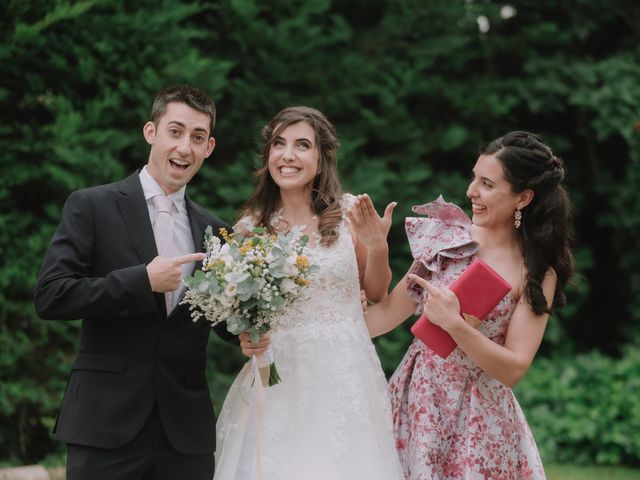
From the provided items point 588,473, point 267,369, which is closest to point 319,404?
point 267,369

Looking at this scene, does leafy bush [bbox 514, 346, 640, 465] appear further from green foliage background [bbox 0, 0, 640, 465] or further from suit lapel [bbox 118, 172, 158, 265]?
suit lapel [bbox 118, 172, 158, 265]

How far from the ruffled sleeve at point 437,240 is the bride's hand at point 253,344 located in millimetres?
771

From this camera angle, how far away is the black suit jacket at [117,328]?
3035mm

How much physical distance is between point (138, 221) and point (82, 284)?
15.0 inches

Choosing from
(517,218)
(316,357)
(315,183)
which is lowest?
(316,357)

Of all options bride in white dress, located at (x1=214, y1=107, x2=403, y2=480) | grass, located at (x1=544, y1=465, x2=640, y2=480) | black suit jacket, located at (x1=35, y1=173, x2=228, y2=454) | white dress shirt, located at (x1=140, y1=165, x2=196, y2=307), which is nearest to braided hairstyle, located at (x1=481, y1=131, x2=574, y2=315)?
bride in white dress, located at (x1=214, y1=107, x2=403, y2=480)

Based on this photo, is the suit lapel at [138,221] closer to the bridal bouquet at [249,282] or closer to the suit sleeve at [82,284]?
the suit sleeve at [82,284]

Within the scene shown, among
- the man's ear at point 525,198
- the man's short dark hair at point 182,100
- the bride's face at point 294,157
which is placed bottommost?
the man's ear at point 525,198

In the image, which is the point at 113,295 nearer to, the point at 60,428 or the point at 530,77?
the point at 60,428

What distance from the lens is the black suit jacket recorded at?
119 inches

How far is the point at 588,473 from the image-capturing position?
6.86 meters

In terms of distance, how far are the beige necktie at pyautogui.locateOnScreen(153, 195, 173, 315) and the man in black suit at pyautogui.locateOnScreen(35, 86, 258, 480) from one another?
2 cm

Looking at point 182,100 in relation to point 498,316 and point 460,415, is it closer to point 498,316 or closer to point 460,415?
point 498,316

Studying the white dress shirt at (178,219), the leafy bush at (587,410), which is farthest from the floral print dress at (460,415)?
the leafy bush at (587,410)
